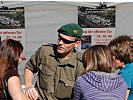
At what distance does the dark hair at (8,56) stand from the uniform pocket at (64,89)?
0.38 meters

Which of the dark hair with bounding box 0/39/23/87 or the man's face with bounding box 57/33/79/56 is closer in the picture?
the dark hair with bounding box 0/39/23/87

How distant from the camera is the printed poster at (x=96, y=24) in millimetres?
3693

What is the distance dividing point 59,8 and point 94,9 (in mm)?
384

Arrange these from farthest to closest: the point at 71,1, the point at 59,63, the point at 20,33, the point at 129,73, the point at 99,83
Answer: the point at 20,33 → the point at 71,1 → the point at 59,63 → the point at 129,73 → the point at 99,83

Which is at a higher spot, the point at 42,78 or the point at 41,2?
the point at 41,2

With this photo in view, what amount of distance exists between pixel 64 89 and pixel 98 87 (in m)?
0.51

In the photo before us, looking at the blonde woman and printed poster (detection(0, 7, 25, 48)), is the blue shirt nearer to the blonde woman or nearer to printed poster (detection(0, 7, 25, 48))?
the blonde woman

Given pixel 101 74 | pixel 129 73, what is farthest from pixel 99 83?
pixel 129 73

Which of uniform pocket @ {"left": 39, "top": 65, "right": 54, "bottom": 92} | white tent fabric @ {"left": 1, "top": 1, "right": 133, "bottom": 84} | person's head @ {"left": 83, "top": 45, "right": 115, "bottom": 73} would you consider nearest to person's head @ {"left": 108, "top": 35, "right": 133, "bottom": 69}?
person's head @ {"left": 83, "top": 45, "right": 115, "bottom": 73}

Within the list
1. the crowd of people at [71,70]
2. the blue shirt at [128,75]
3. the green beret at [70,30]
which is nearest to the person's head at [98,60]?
the crowd of people at [71,70]

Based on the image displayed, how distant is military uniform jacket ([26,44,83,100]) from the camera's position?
247 centimetres

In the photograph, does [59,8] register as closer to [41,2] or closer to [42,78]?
[41,2]

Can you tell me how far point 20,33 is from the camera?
3660 mm

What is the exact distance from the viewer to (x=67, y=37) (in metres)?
2.49
